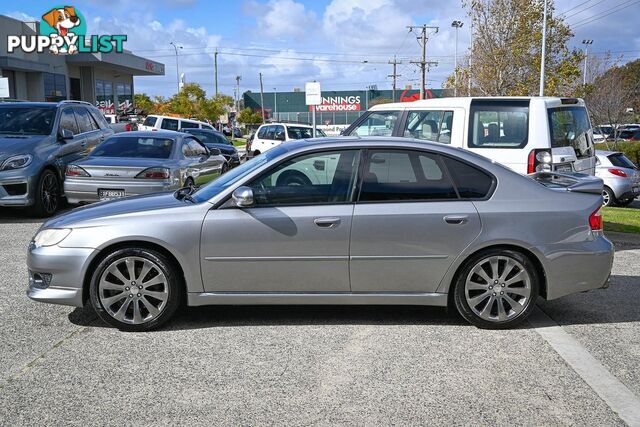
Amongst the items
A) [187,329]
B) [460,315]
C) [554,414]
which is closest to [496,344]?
[460,315]

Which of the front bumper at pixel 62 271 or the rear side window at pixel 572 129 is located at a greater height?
the rear side window at pixel 572 129

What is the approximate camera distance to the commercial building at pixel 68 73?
3644 centimetres

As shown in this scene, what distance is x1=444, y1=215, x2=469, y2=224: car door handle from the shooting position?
5.34 meters

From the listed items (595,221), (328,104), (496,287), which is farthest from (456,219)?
(328,104)

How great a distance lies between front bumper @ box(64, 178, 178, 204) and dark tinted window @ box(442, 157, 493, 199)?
6104 mm

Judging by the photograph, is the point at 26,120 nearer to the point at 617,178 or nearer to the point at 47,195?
the point at 47,195

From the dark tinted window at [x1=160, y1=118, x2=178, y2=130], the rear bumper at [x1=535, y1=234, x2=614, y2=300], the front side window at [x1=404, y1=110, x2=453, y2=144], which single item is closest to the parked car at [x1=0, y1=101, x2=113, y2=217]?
the front side window at [x1=404, y1=110, x2=453, y2=144]

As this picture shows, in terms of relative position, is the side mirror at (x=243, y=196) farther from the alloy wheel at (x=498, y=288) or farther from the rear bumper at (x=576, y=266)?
the rear bumper at (x=576, y=266)

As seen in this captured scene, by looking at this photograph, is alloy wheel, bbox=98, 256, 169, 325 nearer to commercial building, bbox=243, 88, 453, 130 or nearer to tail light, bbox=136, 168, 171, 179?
tail light, bbox=136, 168, 171, 179

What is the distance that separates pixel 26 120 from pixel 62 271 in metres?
7.58

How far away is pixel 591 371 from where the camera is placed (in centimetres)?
462

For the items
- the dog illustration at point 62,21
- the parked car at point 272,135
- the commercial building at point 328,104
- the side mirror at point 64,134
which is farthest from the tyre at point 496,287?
the commercial building at point 328,104

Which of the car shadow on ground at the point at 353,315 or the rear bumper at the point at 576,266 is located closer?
the rear bumper at the point at 576,266

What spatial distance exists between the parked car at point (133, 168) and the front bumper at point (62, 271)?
16.3 feet
